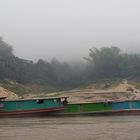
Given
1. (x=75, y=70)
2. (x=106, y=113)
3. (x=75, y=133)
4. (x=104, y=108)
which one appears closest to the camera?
(x=75, y=133)

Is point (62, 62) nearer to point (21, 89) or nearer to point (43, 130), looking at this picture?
point (21, 89)

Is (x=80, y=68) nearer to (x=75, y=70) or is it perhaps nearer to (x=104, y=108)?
(x=75, y=70)

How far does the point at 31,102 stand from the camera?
143 feet

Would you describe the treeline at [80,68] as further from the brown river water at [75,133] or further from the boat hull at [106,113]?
the brown river water at [75,133]

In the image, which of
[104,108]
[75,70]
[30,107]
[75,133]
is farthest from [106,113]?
[75,70]

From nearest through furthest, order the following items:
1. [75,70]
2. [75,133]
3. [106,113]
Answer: [75,133], [106,113], [75,70]

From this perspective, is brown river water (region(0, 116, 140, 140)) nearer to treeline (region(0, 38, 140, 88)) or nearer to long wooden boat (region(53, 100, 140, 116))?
long wooden boat (region(53, 100, 140, 116))

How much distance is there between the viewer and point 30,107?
43.3 m

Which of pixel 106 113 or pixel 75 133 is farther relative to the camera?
pixel 106 113

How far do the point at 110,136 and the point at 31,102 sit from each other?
767 inches

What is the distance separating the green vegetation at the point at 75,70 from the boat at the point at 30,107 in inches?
1615

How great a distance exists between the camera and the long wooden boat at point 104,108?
1686 inches

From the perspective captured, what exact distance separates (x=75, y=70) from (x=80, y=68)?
1400 millimetres

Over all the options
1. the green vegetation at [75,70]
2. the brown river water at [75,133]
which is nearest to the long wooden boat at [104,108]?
the brown river water at [75,133]
